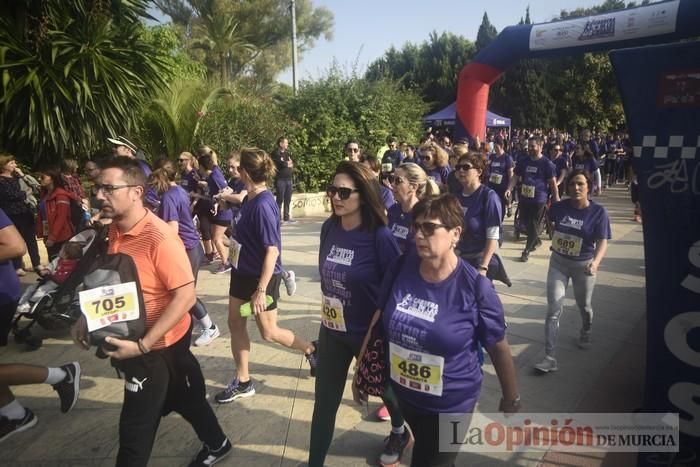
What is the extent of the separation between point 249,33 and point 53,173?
106ft

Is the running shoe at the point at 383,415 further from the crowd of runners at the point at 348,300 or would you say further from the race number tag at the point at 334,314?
the race number tag at the point at 334,314

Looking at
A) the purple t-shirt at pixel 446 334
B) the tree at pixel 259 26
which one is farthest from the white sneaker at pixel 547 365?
the tree at pixel 259 26

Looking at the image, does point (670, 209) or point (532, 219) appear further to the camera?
point (532, 219)

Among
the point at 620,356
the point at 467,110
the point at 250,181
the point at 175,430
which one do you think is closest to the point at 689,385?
the point at 620,356

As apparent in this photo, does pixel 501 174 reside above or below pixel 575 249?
above

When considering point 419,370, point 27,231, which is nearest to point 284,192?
point 27,231

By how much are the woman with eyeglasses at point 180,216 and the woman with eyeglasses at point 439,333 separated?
9.53 ft

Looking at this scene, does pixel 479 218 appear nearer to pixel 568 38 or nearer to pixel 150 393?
pixel 150 393

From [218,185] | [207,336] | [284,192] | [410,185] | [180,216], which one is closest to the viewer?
[410,185]

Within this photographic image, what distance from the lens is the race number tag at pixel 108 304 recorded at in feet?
7.08

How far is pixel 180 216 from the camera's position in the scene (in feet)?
15.3

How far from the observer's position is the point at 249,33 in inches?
1332

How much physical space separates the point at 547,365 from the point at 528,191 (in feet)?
14.7

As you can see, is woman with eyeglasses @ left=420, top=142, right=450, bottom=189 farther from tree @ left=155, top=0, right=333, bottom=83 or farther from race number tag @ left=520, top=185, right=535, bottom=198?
tree @ left=155, top=0, right=333, bottom=83
